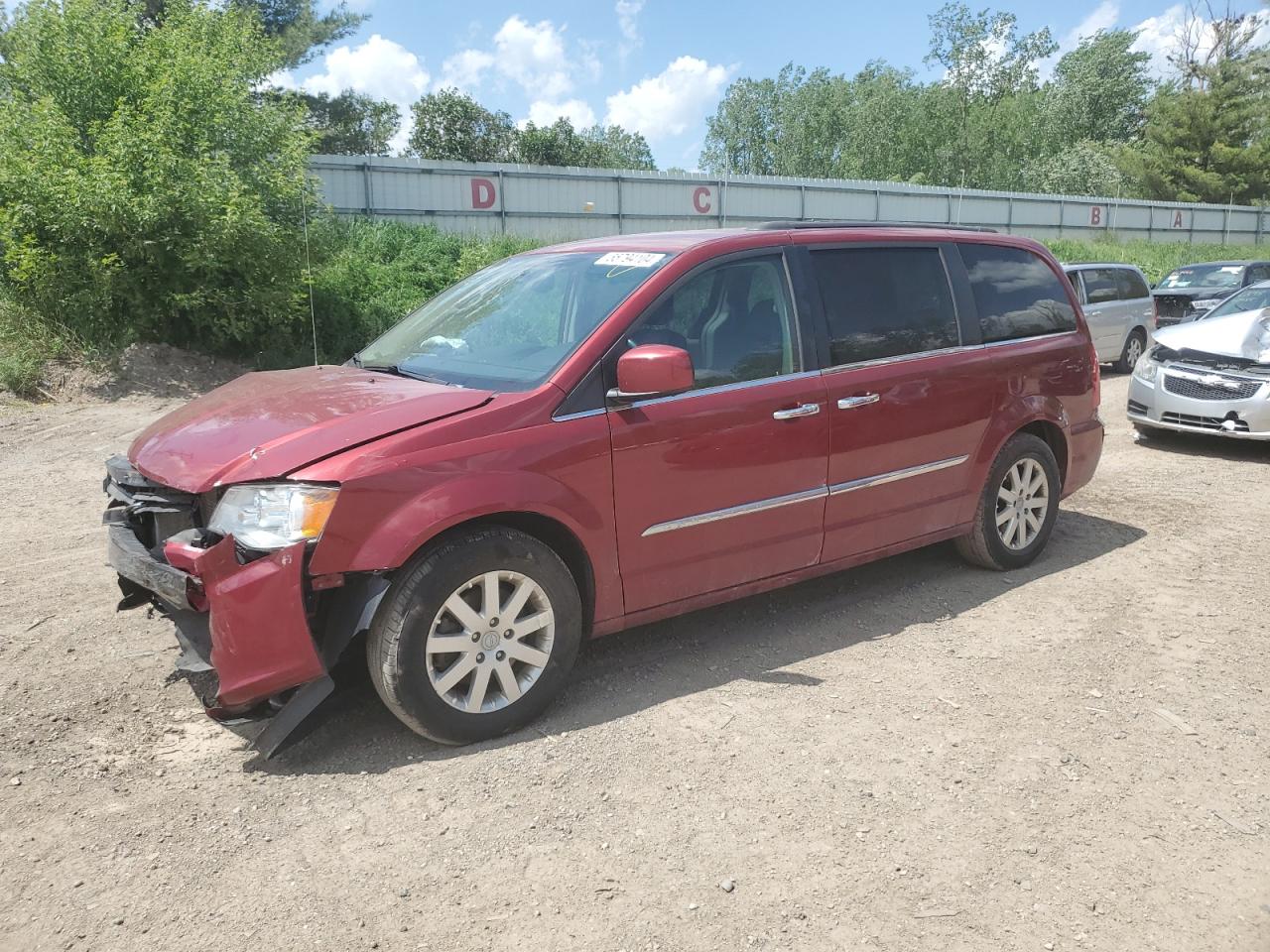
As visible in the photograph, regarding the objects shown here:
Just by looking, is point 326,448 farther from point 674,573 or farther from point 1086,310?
point 1086,310

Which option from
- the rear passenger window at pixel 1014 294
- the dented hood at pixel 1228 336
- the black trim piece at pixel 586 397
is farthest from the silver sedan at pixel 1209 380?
the black trim piece at pixel 586 397

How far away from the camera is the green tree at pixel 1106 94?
219 ft

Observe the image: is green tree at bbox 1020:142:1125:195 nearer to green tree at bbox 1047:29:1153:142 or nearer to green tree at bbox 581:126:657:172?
green tree at bbox 1047:29:1153:142

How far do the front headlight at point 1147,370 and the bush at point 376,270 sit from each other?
874 centimetres

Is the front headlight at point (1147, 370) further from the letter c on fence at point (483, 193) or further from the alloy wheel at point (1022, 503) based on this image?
the letter c on fence at point (483, 193)

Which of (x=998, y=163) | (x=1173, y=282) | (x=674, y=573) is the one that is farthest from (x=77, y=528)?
(x=998, y=163)

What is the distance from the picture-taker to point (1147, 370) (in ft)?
31.1

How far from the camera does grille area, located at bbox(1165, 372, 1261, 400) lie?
859 centimetres

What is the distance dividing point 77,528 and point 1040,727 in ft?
19.3

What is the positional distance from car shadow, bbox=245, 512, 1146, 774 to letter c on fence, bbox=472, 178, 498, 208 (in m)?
18.9

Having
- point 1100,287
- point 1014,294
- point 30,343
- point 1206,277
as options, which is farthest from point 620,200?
point 1014,294

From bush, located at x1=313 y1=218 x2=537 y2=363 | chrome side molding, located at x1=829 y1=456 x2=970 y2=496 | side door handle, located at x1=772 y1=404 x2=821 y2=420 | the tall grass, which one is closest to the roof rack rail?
side door handle, located at x1=772 y1=404 x2=821 y2=420

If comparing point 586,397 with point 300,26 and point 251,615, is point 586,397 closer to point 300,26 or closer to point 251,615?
point 251,615

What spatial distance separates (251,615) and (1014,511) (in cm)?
413
